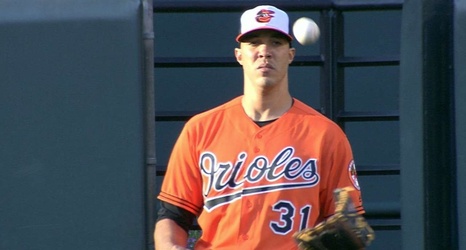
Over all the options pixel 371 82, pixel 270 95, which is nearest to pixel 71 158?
pixel 270 95

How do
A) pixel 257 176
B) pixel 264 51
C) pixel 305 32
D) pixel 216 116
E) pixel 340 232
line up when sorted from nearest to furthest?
pixel 340 232 → pixel 257 176 → pixel 264 51 → pixel 216 116 → pixel 305 32

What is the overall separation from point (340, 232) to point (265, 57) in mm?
750

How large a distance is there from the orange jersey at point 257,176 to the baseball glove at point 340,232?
24 centimetres

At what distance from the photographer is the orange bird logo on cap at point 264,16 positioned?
412cm

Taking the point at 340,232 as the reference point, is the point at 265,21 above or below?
above

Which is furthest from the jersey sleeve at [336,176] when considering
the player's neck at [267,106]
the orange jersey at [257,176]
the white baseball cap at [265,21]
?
the white baseball cap at [265,21]

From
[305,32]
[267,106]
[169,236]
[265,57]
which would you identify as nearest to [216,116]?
[267,106]

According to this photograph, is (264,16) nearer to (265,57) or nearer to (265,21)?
(265,21)

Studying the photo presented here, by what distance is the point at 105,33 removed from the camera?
4371 millimetres

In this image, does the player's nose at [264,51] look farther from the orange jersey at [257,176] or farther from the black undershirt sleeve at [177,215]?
the black undershirt sleeve at [177,215]

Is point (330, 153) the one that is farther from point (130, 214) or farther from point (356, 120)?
point (356, 120)

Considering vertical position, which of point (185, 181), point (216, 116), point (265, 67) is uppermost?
point (265, 67)

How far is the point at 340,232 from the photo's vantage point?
361 cm

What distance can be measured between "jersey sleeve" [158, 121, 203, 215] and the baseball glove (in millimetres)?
562
